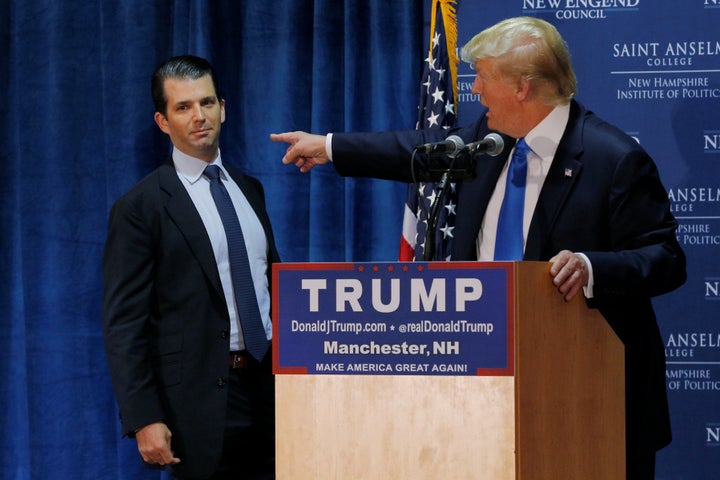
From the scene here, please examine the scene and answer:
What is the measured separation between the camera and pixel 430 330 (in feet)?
6.72

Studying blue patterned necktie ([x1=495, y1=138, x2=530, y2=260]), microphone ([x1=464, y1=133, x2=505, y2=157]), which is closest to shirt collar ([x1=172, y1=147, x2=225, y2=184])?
blue patterned necktie ([x1=495, y1=138, x2=530, y2=260])

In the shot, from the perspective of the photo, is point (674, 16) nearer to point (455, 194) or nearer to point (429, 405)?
point (455, 194)

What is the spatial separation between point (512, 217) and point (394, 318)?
0.77 m

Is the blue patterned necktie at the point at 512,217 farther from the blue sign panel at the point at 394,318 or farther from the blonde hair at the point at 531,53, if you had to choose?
the blue sign panel at the point at 394,318

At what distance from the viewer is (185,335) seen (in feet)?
10.9

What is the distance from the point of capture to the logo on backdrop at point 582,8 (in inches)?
158

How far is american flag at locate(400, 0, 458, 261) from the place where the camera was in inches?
155

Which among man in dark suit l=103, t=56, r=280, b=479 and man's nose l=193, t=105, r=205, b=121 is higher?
man's nose l=193, t=105, r=205, b=121

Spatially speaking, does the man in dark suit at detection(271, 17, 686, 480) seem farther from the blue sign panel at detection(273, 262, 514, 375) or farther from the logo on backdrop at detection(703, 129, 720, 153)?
the logo on backdrop at detection(703, 129, 720, 153)

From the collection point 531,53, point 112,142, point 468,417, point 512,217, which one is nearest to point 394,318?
point 468,417

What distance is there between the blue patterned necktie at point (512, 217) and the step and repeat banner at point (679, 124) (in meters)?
1.36

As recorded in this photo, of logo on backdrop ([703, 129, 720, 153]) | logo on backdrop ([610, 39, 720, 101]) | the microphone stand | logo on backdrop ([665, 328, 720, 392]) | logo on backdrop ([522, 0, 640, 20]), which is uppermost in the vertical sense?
logo on backdrop ([522, 0, 640, 20])

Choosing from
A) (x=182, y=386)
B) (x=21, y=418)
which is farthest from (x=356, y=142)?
(x=21, y=418)

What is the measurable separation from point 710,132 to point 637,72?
0.36 m
